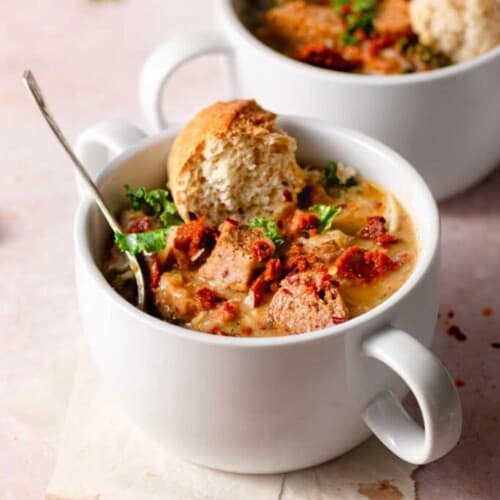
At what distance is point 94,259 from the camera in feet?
6.61

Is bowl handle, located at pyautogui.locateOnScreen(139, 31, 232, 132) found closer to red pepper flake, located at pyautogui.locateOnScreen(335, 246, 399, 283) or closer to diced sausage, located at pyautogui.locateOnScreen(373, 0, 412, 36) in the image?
diced sausage, located at pyautogui.locateOnScreen(373, 0, 412, 36)

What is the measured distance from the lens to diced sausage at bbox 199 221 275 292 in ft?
6.51

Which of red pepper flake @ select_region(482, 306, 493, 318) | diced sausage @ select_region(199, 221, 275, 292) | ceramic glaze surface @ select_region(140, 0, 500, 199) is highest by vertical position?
diced sausage @ select_region(199, 221, 275, 292)

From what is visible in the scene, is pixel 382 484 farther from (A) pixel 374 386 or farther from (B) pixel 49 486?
(B) pixel 49 486

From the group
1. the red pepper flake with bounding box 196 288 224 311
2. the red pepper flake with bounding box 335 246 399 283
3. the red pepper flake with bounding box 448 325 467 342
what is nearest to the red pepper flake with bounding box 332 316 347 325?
the red pepper flake with bounding box 335 246 399 283

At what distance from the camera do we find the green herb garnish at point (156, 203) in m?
2.18

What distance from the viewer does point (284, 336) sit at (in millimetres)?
1830

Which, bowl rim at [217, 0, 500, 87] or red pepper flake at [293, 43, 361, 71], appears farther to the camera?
red pepper flake at [293, 43, 361, 71]

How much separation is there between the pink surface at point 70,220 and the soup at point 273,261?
377mm

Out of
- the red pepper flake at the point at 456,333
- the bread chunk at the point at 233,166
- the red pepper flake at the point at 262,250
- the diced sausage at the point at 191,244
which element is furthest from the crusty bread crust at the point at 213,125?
the red pepper flake at the point at 456,333

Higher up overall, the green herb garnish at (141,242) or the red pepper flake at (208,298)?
the green herb garnish at (141,242)

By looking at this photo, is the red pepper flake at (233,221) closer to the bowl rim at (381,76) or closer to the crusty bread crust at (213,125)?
the crusty bread crust at (213,125)


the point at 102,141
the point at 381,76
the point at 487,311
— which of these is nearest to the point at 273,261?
the point at 102,141

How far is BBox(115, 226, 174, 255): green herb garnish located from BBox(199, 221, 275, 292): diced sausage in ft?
0.32
